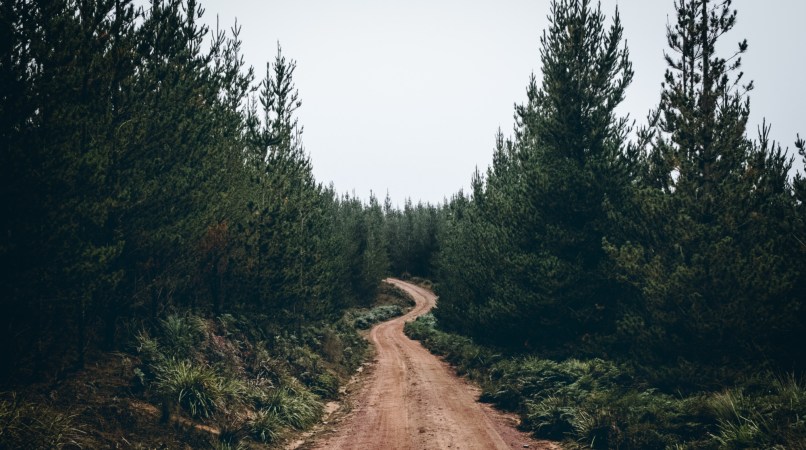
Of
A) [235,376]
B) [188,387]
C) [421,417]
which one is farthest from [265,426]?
[421,417]

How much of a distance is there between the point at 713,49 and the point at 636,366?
352 inches

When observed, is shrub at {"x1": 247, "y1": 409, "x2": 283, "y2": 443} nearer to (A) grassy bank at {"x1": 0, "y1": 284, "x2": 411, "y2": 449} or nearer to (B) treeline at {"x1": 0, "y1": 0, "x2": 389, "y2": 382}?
(A) grassy bank at {"x1": 0, "y1": 284, "x2": 411, "y2": 449}

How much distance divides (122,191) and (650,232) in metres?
12.9

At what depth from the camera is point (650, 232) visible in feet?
36.6

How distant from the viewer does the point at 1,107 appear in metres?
6.79

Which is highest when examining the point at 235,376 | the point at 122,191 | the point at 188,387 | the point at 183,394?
the point at 122,191

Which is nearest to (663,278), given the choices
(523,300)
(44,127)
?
(523,300)

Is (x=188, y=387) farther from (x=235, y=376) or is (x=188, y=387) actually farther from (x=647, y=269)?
(x=647, y=269)

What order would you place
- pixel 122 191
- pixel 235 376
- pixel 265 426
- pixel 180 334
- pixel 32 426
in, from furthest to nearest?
pixel 235 376 → pixel 180 334 → pixel 265 426 → pixel 122 191 → pixel 32 426

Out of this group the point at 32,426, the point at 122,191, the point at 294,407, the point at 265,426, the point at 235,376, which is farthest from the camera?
the point at 235,376

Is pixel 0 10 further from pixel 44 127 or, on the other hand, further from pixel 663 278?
pixel 663 278

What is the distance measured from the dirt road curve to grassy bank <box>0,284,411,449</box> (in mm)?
1526

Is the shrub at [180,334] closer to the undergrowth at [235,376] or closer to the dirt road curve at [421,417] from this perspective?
the undergrowth at [235,376]

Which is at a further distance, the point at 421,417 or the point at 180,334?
the point at 421,417
